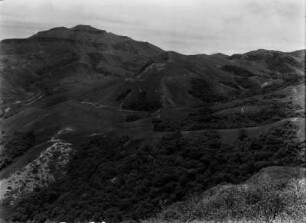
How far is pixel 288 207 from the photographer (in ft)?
69.9

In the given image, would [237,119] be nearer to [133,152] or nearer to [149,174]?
[133,152]

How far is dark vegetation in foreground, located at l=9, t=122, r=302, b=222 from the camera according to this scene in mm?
63094

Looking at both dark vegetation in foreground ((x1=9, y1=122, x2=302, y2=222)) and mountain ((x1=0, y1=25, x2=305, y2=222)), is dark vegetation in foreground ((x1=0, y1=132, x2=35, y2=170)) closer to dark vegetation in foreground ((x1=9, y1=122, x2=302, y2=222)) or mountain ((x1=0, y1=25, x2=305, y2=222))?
mountain ((x1=0, y1=25, x2=305, y2=222))

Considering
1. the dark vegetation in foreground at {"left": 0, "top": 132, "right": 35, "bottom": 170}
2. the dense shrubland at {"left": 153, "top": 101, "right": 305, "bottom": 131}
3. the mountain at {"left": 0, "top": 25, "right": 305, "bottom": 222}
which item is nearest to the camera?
the mountain at {"left": 0, "top": 25, "right": 305, "bottom": 222}

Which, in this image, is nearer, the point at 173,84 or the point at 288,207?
the point at 288,207

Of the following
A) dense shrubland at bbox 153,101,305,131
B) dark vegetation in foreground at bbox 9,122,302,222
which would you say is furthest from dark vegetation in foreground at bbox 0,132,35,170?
dense shrubland at bbox 153,101,305,131

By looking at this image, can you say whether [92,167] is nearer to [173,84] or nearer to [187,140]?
[187,140]

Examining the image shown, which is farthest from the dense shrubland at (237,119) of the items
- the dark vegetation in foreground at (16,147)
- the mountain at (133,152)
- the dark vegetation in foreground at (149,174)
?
the dark vegetation in foreground at (16,147)

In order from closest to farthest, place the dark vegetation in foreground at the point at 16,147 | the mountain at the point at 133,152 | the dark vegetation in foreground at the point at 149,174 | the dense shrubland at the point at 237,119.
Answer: the dark vegetation in foreground at the point at 149,174 < the mountain at the point at 133,152 < the dense shrubland at the point at 237,119 < the dark vegetation in foreground at the point at 16,147

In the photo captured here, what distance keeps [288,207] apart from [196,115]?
87.3m

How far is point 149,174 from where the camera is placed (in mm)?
71375

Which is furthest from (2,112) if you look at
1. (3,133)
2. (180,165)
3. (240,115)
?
(180,165)

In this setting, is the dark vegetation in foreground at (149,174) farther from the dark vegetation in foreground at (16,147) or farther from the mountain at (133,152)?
the dark vegetation in foreground at (16,147)

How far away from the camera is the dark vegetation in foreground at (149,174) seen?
2484 inches
